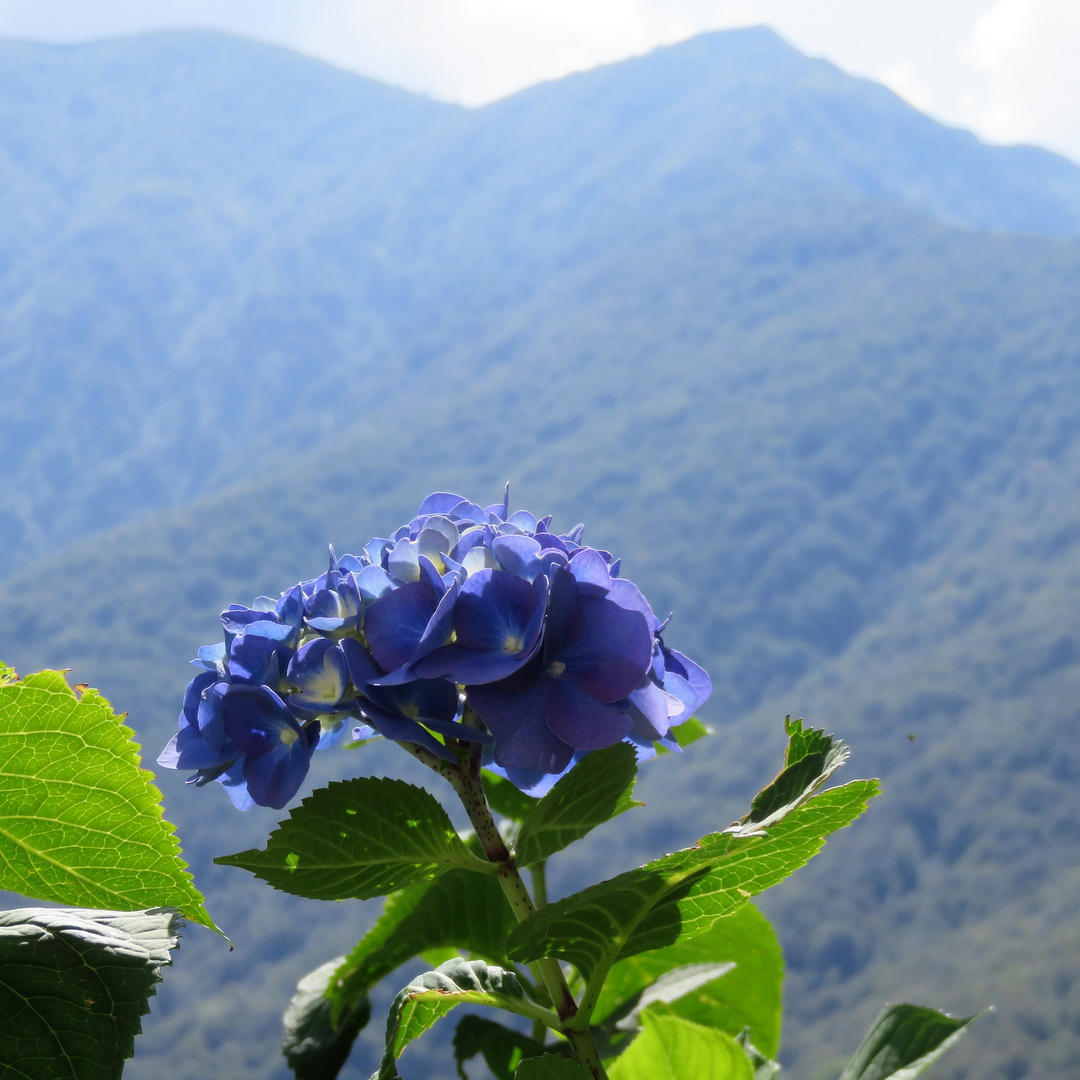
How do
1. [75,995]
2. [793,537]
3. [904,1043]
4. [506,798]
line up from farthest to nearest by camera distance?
[793,537]
[506,798]
[904,1043]
[75,995]

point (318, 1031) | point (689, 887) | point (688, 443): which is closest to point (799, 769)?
point (689, 887)

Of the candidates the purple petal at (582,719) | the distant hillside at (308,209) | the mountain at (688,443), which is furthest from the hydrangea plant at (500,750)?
the distant hillside at (308,209)

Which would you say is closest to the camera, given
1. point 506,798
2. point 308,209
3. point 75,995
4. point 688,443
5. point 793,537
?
point 75,995

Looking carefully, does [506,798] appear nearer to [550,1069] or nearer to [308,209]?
[550,1069]

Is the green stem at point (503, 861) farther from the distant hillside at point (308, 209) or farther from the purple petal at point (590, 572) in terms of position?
the distant hillside at point (308, 209)

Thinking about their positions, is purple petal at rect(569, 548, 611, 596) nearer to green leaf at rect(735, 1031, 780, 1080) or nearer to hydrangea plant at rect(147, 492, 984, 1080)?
hydrangea plant at rect(147, 492, 984, 1080)
